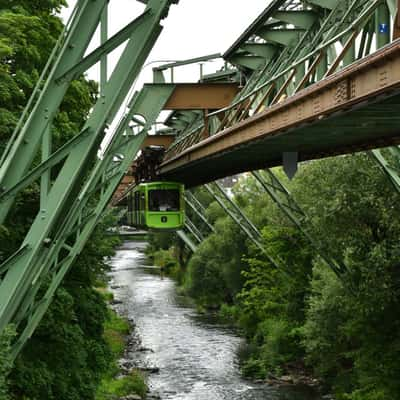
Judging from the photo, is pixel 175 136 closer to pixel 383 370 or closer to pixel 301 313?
pixel 301 313

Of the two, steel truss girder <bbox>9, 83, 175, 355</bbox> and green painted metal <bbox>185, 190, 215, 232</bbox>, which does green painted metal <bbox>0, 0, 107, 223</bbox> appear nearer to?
steel truss girder <bbox>9, 83, 175, 355</bbox>

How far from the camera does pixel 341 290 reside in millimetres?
19250

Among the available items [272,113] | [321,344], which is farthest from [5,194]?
[321,344]

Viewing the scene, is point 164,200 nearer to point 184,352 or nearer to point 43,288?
point 184,352

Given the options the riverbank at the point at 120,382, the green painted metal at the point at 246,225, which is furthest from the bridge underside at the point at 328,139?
the green painted metal at the point at 246,225

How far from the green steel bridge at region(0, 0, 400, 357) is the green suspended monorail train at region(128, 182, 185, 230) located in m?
3.62

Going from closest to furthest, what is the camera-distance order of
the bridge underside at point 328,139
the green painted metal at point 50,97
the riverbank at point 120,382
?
the green painted metal at point 50,97 < the bridge underside at point 328,139 < the riverbank at point 120,382

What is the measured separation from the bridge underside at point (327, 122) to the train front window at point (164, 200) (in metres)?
5.82

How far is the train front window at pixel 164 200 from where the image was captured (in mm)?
25031

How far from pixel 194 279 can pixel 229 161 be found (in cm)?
2441

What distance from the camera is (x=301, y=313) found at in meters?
27.0

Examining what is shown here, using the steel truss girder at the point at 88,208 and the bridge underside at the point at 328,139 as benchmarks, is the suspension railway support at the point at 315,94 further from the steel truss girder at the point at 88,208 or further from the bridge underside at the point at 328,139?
the steel truss girder at the point at 88,208

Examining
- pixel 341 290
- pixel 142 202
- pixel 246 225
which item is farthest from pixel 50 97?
pixel 246 225

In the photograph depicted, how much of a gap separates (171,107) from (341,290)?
22.0ft
